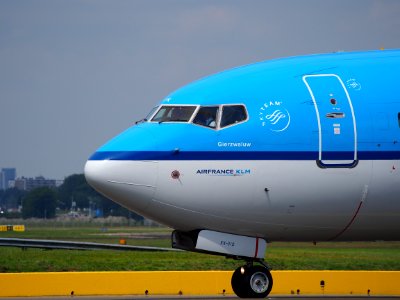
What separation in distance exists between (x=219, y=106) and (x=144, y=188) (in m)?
2.37

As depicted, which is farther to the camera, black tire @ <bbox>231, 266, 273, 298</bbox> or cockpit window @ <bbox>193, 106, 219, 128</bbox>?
black tire @ <bbox>231, 266, 273, 298</bbox>

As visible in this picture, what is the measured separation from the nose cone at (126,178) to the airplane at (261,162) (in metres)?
0.02

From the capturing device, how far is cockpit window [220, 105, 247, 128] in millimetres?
23938

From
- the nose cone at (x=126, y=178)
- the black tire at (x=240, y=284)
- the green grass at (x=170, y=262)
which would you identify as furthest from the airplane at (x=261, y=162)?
the green grass at (x=170, y=262)

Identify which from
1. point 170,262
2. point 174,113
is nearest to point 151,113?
point 174,113

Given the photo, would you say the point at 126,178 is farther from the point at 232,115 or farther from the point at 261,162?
the point at 261,162

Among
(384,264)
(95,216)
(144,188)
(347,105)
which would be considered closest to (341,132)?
(347,105)

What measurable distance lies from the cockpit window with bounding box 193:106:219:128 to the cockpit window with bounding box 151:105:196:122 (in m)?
0.17

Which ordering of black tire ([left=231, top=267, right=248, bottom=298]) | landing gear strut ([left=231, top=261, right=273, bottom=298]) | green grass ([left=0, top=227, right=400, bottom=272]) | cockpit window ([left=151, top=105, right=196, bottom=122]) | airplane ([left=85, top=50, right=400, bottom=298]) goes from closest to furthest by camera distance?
airplane ([left=85, top=50, right=400, bottom=298]), cockpit window ([left=151, top=105, right=196, bottom=122]), landing gear strut ([left=231, top=261, right=273, bottom=298]), black tire ([left=231, top=267, right=248, bottom=298]), green grass ([left=0, top=227, right=400, bottom=272])

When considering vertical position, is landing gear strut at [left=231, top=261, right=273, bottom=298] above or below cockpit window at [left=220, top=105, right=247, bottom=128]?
below

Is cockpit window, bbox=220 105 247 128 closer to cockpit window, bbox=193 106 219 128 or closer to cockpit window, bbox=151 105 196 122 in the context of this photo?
cockpit window, bbox=193 106 219 128

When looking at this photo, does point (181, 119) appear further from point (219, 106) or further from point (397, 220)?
point (397, 220)

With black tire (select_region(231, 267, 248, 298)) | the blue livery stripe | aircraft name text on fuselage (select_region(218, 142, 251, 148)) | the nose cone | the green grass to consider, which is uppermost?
aircraft name text on fuselage (select_region(218, 142, 251, 148))

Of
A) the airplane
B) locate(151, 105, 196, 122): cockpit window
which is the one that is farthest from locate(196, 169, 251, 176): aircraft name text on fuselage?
locate(151, 105, 196, 122): cockpit window
